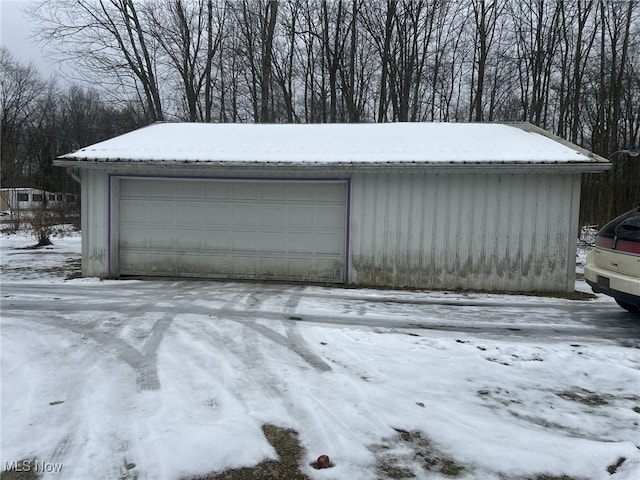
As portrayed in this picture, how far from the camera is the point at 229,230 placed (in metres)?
9.13

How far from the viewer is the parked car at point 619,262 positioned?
18.1 ft

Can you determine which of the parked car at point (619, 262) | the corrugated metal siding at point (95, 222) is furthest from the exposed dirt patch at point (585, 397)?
the corrugated metal siding at point (95, 222)

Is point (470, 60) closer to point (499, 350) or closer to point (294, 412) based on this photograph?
point (499, 350)

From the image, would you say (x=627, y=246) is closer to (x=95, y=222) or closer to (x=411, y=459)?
(x=411, y=459)

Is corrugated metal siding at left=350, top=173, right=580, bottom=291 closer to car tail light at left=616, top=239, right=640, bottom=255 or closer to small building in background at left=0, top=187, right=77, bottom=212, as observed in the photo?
car tail light at left=616, top=239, right=640, bottom=255

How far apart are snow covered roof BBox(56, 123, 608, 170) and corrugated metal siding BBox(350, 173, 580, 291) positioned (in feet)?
1.42

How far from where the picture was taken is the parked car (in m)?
5.50

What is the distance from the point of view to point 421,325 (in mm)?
5836

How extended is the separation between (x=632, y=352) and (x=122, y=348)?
5.62 metres

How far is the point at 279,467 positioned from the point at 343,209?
653 centimetres

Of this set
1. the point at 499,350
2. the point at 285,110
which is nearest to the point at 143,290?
the point at 499,350

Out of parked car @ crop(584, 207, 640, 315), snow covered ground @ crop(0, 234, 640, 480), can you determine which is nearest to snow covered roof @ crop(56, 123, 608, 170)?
parked car @ crop(584, 207, 640, 315)

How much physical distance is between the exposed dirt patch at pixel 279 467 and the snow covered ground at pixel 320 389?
5 centimetres

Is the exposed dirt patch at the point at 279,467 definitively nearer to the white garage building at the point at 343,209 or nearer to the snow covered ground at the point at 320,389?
the snow covered ground at the point at 320,389
